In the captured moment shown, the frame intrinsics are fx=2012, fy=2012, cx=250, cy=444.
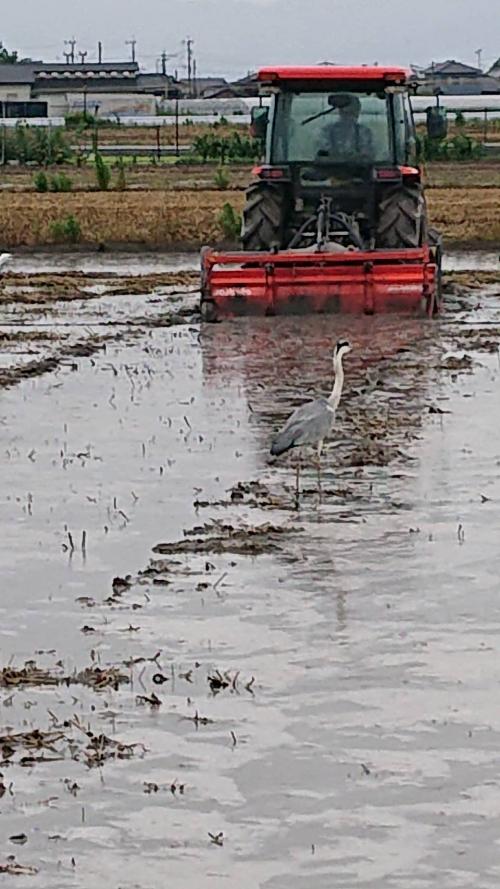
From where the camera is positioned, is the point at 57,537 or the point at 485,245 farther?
the point at 485,245

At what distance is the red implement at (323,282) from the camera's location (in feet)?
61.1

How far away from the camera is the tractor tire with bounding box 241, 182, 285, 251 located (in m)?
20.3

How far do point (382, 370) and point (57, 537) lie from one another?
647 centimetres

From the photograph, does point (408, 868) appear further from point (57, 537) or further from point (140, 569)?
point (57, 537)

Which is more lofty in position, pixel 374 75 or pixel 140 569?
pixel 374 75

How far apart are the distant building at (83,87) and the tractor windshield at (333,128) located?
76067 mm

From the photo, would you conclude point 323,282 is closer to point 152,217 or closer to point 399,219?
point 399,219

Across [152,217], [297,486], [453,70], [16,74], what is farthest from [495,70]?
[297,486]

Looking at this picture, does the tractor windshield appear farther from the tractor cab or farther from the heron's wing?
the heron's wing

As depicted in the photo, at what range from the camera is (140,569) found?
8922 millimetres

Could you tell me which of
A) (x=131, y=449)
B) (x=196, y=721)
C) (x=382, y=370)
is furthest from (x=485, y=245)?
(x=196, y=721)

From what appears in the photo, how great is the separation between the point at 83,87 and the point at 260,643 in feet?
339

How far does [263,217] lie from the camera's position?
20422 millimetres

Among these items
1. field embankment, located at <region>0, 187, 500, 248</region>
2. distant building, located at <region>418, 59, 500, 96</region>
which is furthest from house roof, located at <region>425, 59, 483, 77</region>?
field embankment, located at <region>0, 187, 500, 248</region>
